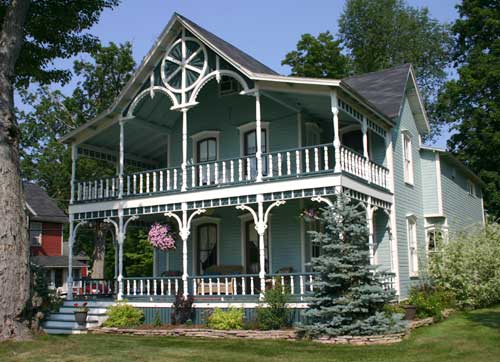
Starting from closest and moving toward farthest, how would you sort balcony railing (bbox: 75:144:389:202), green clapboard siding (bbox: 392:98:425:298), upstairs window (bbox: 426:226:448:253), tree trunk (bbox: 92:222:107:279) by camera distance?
balcony railing (bbox: 75:144:389:202)
green clapboard siding (bbox: 392:98:425:298)
upstairs window (bbox: 426:226:448:253)
tree trunk (bbox: 92:222:107:279)

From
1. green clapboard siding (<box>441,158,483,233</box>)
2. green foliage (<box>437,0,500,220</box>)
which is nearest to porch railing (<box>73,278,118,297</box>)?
green clapboard siding (<box>441,158,483,233</box>)

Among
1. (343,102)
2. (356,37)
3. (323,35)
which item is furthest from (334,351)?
(356,37)

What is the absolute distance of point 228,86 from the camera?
20.6 meters

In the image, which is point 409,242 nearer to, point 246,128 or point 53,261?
point 246,128

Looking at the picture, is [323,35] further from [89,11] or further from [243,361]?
[243,361]

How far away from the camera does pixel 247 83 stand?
17.0 m

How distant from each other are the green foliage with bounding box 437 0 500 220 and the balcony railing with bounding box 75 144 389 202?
15383 mm

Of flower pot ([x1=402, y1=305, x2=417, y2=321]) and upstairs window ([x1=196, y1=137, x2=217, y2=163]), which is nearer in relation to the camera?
flower pot ([x1=402, y1=305, x2=417, y2=321])

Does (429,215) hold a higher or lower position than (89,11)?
lower

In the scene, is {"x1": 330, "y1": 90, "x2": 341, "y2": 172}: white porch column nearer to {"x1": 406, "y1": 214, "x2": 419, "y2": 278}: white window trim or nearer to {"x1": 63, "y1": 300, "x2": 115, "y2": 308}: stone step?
{"x1": 406, "y1": 214, "x2": 419, "y2": 278}: white window trim

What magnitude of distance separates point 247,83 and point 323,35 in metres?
22.6

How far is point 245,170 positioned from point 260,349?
7.72m

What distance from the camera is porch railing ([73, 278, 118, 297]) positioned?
68.2 feet

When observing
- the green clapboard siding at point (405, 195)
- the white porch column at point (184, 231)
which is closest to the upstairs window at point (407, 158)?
the green clapboard siding at point (405, 195)
